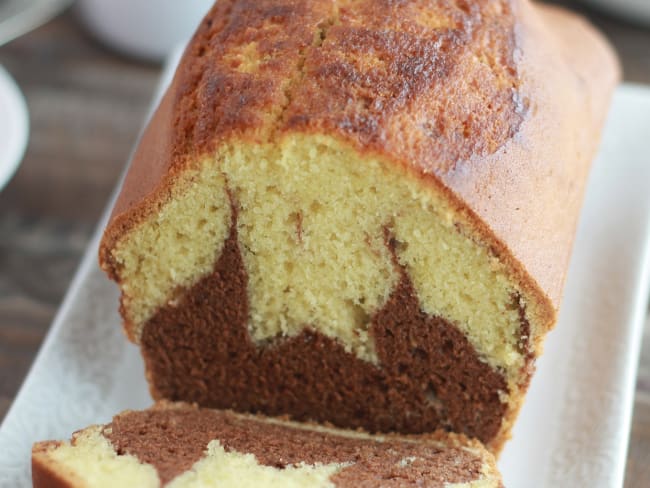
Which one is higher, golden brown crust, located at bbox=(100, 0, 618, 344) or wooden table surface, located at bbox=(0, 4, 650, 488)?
golden brown crust, located at bbox=(100, 0, 618, 344)

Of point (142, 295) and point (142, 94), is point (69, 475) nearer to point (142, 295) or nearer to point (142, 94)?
point (142, 295)

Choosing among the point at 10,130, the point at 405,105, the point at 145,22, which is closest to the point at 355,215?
the point at 405,105

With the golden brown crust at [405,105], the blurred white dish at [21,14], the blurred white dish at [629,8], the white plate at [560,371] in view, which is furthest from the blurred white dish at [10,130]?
the blurred white dish at [629,8]

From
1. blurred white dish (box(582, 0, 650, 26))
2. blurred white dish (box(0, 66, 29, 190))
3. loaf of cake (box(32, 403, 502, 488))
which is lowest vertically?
loaf of cake (box(32, 403, 502, 488))

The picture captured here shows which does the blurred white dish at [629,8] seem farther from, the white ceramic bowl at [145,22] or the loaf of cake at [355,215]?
the loaf of cake at [355,215]

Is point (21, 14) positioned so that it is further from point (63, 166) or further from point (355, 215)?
point (355, 215)

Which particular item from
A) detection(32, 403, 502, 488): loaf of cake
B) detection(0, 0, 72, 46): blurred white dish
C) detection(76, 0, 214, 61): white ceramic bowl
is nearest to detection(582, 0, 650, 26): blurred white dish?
detection(76, 0, 214, 61): white ceramic bowl

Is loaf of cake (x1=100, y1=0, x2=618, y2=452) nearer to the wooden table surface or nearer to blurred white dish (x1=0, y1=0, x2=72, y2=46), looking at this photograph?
the wooden table surface
